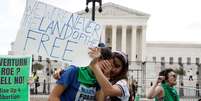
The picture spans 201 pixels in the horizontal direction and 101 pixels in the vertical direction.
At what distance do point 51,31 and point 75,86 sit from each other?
92cm

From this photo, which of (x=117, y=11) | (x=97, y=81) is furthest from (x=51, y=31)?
(x=117, y=11)

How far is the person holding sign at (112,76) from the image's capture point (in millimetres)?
4125

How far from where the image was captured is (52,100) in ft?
14.1

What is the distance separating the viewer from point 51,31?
16.7 feet

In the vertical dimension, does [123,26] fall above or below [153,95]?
above

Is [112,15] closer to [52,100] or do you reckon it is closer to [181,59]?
[181,59]

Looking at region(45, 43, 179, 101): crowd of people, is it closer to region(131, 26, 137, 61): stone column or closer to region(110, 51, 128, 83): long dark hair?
region(110, 51, 128, 83): long dark hair

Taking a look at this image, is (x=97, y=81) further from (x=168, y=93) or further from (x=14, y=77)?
(x=14, y=77)

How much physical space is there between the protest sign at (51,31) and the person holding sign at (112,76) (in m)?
0.66

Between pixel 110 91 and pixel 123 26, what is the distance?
285 ft

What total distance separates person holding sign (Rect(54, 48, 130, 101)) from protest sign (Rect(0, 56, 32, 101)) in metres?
2.40

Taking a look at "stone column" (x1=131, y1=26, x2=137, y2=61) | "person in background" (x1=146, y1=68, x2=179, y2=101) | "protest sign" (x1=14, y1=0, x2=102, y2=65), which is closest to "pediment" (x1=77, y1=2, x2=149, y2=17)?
"stone column" (x1=131, y1=26, x2=137, y2=61)

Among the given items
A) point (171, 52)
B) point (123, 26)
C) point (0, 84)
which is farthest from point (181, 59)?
point (0, 84)

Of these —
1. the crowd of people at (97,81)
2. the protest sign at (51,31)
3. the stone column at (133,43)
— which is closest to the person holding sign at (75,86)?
the crowd of people at (97,81)
